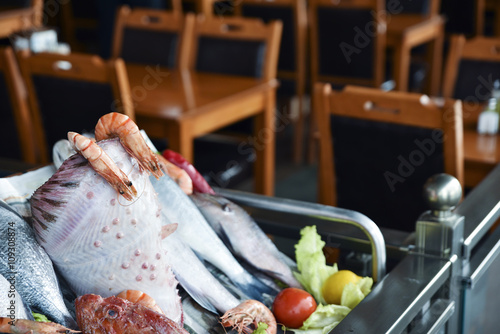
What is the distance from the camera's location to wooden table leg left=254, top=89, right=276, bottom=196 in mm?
2848

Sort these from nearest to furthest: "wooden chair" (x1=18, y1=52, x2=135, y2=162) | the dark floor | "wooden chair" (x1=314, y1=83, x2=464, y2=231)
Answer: "wooden chair" (x1=314, y1=83, x2=464, y2=231)
"wooden chair" (x1=18, y1=52, x2=135, y2=162)
the dark floor

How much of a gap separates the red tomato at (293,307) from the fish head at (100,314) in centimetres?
30

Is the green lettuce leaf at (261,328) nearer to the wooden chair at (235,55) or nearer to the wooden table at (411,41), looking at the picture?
the wooden chair at (235,55)

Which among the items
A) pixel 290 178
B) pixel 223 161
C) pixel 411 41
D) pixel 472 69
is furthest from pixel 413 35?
pixel 223 161

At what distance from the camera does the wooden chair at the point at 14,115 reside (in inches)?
103

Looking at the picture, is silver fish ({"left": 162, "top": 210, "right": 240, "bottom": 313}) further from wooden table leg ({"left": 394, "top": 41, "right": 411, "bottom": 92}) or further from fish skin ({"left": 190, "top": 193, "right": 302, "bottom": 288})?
wooden table leg ({"left": 394, "top": 41, "right": 411, "bottom": 92})

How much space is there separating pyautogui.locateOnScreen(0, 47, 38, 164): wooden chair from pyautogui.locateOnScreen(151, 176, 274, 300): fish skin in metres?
1.70

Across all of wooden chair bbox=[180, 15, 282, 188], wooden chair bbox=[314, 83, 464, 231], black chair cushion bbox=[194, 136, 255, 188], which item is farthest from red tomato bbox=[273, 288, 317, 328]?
wooden chair bbox=[180, 15, 282, 188]

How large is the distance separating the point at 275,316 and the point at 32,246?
39 cm

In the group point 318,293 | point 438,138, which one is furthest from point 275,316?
point 438,138

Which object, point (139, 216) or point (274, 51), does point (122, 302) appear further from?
point (274, 51)

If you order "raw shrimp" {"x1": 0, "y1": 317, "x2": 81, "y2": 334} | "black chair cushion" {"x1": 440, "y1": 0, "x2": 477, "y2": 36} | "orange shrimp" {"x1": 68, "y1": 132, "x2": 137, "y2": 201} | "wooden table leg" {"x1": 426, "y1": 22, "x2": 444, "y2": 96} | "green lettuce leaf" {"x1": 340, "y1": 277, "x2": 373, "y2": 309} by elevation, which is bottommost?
"wooden table leg" {"x1": 426, "y1": 22, "x2": 444, "y2": 96}

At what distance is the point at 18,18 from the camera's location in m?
4.39

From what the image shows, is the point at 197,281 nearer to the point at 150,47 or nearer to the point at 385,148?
the point at 385,148
